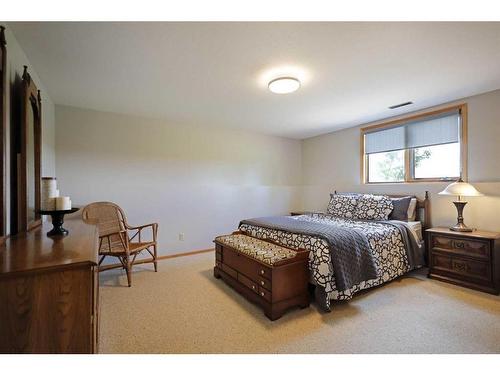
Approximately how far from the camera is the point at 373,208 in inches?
128

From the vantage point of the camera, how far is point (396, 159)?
3615 mm

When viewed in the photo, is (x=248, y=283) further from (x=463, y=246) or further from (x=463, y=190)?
(x=463, y=190)

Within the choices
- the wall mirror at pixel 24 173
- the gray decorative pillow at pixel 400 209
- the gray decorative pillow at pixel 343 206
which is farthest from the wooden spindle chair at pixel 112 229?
the gray decorative pillow at pixel 400 209

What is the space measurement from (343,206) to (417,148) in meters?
1.29

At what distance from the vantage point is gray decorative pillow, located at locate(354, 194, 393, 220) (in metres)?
3.16

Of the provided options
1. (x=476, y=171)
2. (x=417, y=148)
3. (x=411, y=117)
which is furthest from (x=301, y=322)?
(x=411, y=117)

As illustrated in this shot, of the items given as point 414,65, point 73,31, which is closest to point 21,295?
point 73,31

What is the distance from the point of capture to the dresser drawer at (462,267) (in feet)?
7.70

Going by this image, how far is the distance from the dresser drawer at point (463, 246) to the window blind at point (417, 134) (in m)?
1.27

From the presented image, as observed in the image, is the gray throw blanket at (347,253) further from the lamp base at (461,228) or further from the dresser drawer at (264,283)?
the lamp base at (461,228)

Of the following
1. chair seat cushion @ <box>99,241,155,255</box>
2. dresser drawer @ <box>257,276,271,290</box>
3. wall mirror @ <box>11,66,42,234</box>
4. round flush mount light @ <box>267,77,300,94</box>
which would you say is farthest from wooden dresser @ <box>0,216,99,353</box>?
round flush mount light @ <box>267,77,300,94</box>

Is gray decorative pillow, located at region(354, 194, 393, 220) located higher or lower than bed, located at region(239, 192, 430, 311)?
higher

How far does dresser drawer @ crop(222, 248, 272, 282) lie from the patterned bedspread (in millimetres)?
435

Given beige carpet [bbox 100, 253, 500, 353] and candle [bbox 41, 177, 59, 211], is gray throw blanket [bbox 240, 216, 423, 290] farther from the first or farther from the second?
candle [bbox 41, 177, 59, 211]
